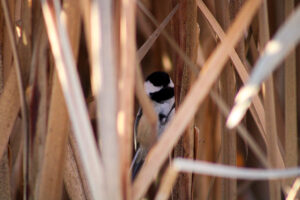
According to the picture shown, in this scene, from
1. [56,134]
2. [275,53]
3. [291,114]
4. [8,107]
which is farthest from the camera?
[291,114]

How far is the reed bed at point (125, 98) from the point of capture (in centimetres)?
47

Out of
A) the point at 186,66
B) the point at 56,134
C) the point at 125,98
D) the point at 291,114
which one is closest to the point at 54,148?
the point at 56,134

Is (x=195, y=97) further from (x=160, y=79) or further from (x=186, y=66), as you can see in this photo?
(x=160, y=79)

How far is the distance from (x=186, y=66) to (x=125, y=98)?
1.53 feet

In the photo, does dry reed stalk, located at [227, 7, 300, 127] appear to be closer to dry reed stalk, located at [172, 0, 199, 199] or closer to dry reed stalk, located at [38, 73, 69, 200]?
dry reed stalk, located at [38, 73, 69, 200]

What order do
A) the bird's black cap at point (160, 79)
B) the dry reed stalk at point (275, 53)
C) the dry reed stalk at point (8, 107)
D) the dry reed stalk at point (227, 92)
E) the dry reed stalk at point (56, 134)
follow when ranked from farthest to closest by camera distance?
the bird's black cap at point (160, 79), the dry reed stalk at point (227, 92), the dry reed stalk at point (8, 107), the dry reed stalk at point (56, 134), the dry reed stalk at point (275, 53)

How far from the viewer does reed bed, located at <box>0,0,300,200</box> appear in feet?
1.55

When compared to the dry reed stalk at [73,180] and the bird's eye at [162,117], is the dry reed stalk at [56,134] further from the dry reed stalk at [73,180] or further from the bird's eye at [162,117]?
the bird's eye at [162,117]

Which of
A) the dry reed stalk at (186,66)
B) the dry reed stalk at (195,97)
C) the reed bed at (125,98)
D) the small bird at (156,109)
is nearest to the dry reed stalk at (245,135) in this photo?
the reed bed at (125,98)

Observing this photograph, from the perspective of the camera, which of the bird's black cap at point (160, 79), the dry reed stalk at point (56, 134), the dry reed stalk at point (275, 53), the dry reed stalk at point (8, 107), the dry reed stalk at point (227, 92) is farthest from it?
the bird's black cap at point (160, 79)

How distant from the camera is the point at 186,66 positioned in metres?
0.92

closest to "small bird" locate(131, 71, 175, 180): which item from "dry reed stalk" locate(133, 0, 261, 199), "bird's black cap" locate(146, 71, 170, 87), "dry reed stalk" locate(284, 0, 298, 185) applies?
"bird's black cap" locate(146, 71, 170, 87)

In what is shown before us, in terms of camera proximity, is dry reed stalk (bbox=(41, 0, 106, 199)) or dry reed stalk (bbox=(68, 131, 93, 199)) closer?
dry reed stalk (bbox=(41, 0, 106, 199))

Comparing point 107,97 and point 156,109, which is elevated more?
point 107,97
